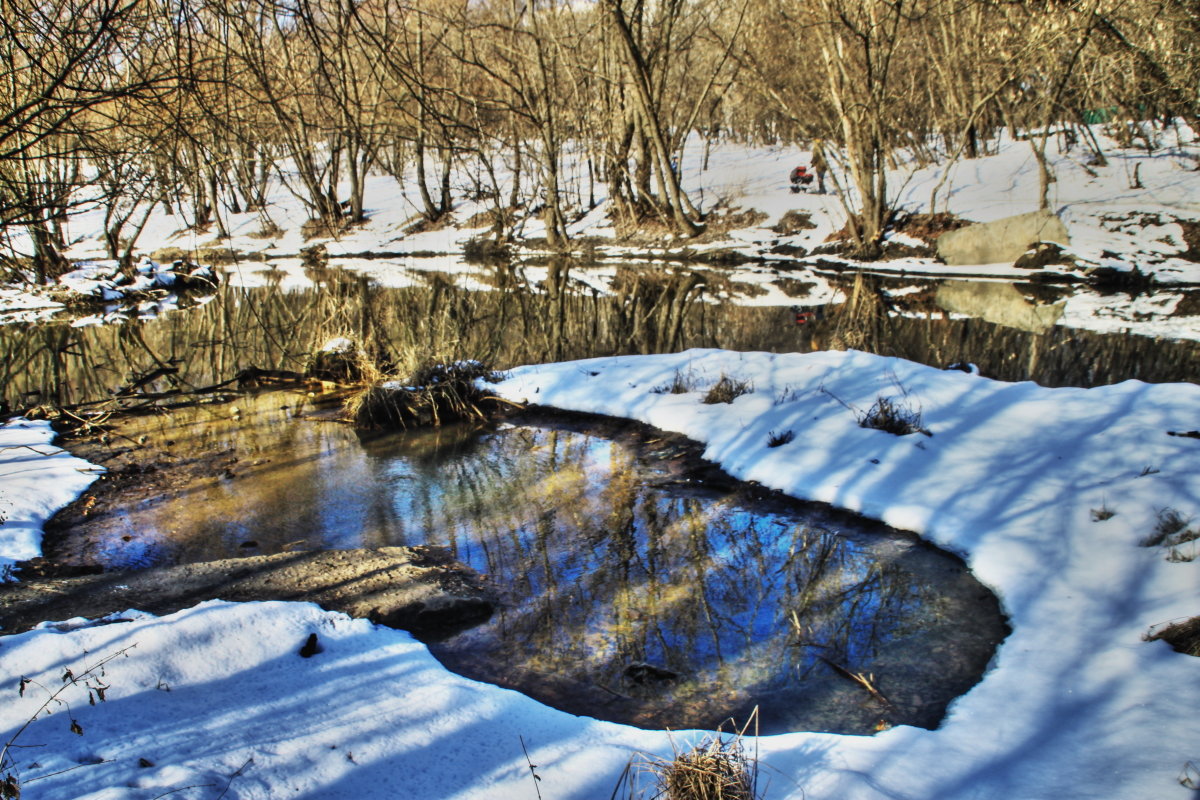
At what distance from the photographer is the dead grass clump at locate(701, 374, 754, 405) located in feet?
26.3

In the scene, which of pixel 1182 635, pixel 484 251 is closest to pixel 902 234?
pixel 484 251

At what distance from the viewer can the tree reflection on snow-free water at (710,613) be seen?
3.68 m

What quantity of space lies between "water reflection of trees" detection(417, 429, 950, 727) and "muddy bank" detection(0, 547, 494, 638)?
252mm

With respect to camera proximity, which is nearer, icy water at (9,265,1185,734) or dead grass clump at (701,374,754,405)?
icy water at (9,265,1185,734)

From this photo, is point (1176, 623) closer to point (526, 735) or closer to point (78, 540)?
point (526, 735)

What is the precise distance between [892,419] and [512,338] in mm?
7498

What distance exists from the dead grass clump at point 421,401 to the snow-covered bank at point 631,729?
5.12 meters

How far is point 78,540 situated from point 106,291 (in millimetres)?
17649

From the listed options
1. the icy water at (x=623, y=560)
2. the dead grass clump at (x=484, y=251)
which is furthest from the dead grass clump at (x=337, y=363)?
the dead grass clump at (x=484, y=251)

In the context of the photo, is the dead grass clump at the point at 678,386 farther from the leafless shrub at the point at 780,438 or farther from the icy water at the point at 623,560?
the leafless shrub at the point at 780,438

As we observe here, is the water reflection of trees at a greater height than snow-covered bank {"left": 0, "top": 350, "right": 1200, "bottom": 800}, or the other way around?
snow-covered bank {"left": 0, "top": 350, "right": 1200, "bottom": 800}

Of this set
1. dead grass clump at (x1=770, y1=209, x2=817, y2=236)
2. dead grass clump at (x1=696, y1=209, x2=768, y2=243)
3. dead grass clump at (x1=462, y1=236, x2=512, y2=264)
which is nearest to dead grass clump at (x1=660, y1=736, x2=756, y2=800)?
dead grass clump at (x1=770, y1=209, x2=817, y2=236)

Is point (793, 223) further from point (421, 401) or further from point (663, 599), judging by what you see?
point (663, 599)

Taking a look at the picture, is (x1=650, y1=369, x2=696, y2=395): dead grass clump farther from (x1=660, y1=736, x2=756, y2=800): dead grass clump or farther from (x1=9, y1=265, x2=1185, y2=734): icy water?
(x1=660, y1=736, x2=756, y2=800): dead grass clump
